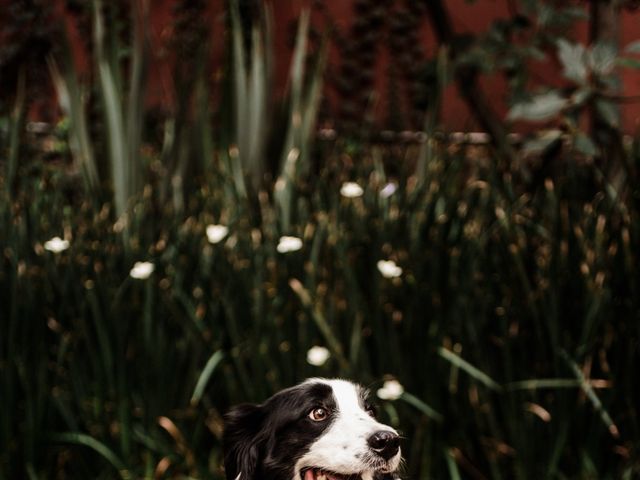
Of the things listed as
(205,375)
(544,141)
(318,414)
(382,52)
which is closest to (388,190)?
(544,141)

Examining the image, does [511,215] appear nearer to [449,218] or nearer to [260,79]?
[449,218]

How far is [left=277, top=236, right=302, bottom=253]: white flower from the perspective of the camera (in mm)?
Answer: 2271

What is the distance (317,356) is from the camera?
6.72 feet

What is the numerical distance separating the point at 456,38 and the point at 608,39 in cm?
65

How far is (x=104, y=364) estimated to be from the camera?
2168 mm

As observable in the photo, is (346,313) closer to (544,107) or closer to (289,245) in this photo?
(289,245)

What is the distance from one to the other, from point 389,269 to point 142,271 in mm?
639

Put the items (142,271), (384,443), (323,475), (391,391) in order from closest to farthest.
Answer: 1. (384,443)
2. (323,475)
3. (391,391)
4. (142,271)

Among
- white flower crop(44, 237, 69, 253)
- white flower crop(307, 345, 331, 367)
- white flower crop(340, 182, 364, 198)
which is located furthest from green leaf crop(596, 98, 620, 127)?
white flower crop(44, 237, 69, 253)

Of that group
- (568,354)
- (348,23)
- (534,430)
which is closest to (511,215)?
(568,354)

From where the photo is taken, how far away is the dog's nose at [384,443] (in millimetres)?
1004

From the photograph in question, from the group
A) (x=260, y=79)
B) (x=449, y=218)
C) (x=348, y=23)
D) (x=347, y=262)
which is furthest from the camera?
(x=348, y=23)

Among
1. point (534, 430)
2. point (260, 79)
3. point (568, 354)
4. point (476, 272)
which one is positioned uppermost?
point (260, 79)

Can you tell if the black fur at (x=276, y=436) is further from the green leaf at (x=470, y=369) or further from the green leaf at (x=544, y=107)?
the green leaf at (x=544, y=107)
